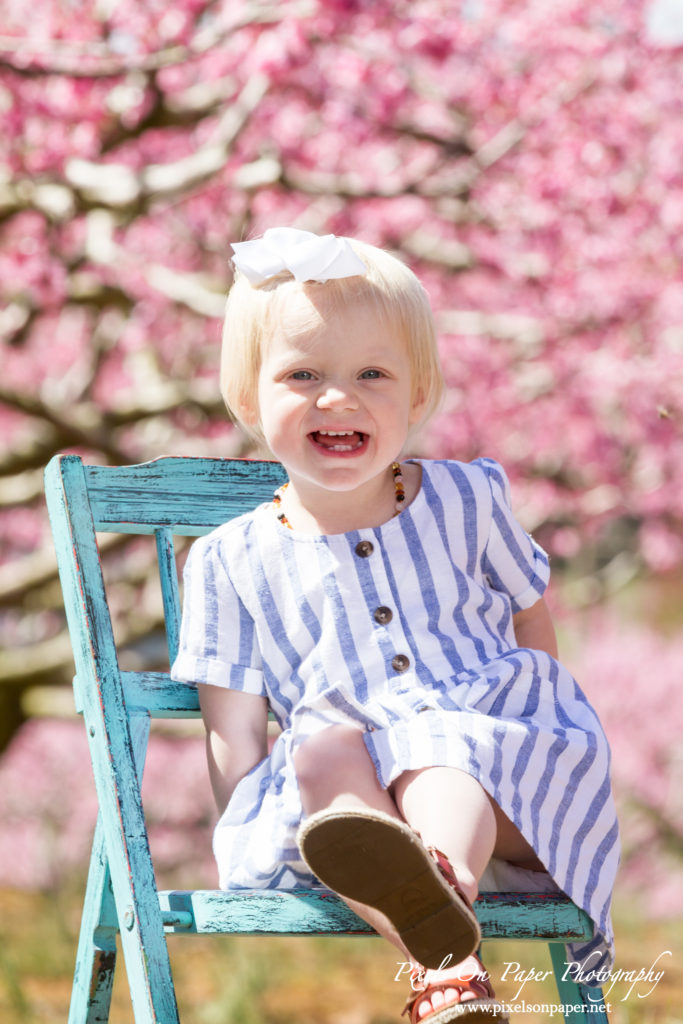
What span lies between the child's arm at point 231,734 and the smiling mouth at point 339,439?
1.27 ft

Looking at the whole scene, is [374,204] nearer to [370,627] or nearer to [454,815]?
[370,627]

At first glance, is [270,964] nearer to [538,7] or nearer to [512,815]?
[512,815]

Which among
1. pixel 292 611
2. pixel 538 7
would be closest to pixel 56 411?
pixel 292 611

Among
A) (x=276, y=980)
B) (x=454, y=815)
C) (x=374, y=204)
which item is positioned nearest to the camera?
(x=454, y=815)

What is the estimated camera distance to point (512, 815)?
1.57m

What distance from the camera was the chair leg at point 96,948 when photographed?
5.72 ft

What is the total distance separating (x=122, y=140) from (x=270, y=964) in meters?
2.80

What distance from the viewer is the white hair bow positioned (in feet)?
5.55

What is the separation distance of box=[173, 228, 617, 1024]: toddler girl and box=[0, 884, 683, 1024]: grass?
4.51ft

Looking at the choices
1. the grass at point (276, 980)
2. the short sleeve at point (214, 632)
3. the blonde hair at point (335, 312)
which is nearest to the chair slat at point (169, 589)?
the short sleeve at point (214, 632)

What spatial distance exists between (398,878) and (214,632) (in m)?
0.61

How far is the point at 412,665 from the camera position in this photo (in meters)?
1.73

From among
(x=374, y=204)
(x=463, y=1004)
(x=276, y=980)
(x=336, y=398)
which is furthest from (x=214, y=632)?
(x=374, y=204)

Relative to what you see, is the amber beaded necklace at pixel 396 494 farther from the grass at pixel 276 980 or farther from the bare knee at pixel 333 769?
the grass at pixel 276 980
